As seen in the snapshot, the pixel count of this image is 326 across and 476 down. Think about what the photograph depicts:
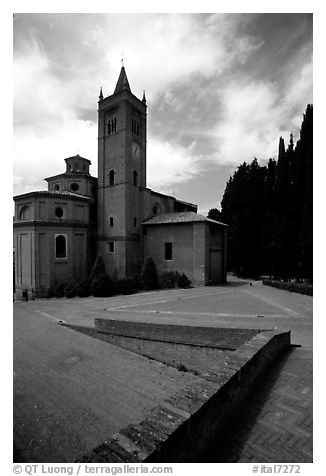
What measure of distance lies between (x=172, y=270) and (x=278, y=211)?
39.6ft

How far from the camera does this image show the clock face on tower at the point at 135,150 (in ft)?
88.0

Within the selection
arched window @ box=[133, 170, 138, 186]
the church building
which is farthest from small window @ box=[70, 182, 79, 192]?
arched window @ box=[133, 170, 138, 186]

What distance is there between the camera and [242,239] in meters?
32.0

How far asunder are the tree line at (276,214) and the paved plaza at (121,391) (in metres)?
9.22

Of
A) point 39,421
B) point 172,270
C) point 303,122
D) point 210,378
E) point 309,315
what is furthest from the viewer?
point 172,270

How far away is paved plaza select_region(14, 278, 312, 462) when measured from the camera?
10.4ft

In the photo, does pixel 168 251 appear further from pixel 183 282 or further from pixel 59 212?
pixel 59 212

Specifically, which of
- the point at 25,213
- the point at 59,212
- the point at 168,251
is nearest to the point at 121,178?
the point at 59,212

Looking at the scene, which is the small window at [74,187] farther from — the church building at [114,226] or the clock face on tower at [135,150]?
the clock face on tower at [135,150]

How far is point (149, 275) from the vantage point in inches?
966

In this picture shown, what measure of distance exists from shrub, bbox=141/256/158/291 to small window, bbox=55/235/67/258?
8344 millimetres
